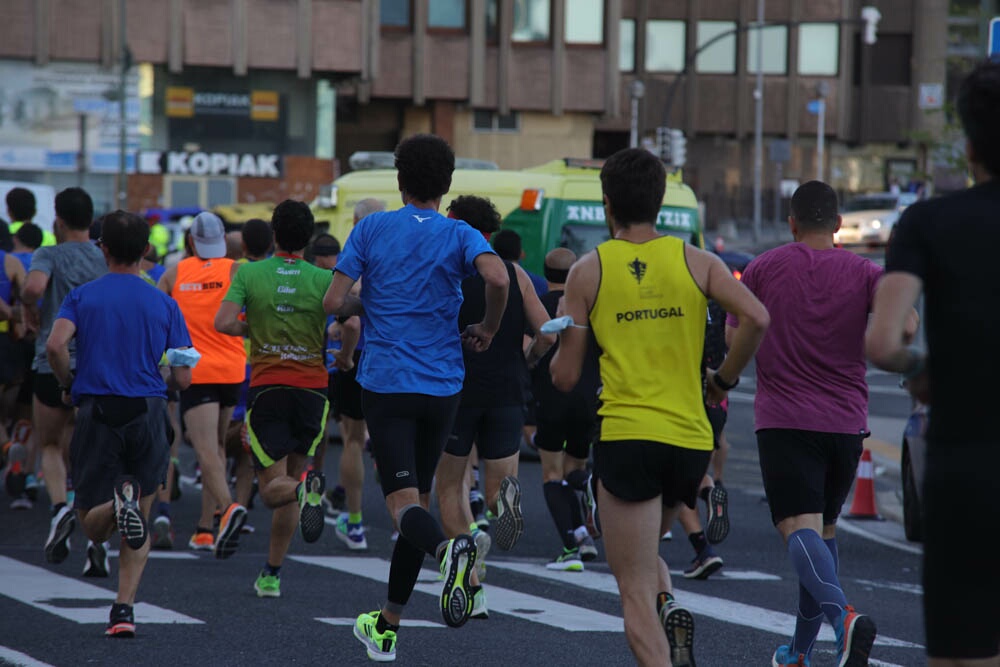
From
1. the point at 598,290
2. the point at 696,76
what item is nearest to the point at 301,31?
the point at 696,76

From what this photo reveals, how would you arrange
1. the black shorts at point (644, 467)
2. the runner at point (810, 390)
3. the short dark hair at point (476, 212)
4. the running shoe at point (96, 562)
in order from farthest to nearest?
1. the running shoe at point (96, 562)
2. the short dark hair at point (476, 212)
3. the runner at point (810, 390)
4. the black shorts at point (644, 467)

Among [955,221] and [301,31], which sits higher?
[301,31]

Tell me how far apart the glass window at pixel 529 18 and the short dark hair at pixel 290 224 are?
39.5 m

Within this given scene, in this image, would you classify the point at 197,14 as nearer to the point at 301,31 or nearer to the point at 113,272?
the point at 301,31

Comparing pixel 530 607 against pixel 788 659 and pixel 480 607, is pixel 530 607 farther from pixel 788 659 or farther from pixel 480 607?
pixel 788 659

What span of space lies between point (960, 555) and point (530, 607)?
16.3 ft

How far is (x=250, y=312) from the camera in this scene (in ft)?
28.3

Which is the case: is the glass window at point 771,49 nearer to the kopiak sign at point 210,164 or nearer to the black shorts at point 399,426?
the kopiak sign at point 210,164

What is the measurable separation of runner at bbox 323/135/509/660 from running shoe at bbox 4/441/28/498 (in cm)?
564

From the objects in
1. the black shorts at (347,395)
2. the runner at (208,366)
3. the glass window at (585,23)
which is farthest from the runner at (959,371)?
the glass window at (585,23)

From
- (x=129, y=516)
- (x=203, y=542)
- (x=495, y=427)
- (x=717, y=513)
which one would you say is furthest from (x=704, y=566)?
(x=129, y=516)

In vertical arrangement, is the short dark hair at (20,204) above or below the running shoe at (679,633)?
above

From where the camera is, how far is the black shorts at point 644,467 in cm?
529

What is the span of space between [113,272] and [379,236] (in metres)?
1.53
